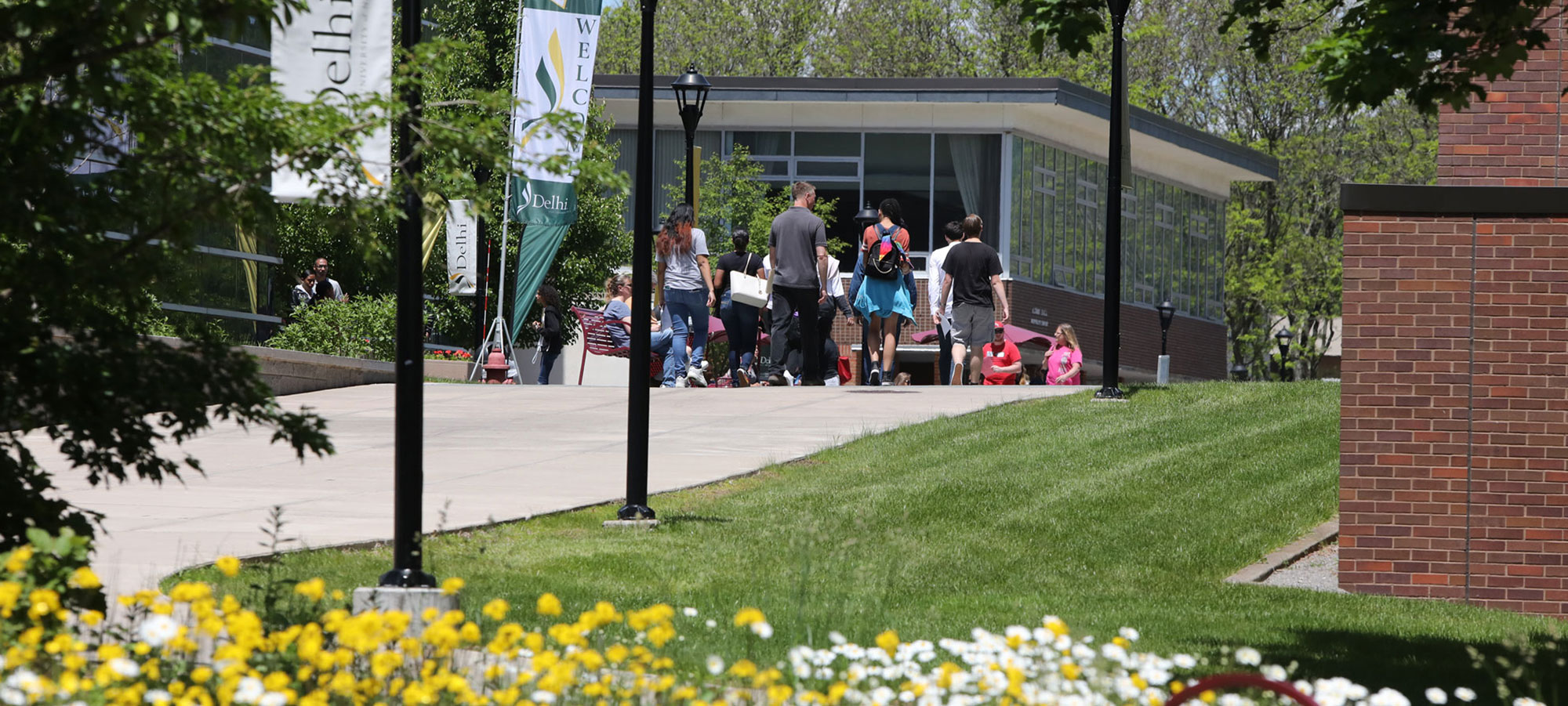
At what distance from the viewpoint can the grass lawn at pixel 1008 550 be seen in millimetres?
7605

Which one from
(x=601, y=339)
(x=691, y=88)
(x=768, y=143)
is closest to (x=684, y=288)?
(x=691, y=88)

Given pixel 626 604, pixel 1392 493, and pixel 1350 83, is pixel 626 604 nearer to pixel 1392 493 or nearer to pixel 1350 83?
pixel 1350 83

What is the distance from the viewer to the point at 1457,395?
9859 mm

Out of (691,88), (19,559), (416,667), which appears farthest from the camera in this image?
(691,88)

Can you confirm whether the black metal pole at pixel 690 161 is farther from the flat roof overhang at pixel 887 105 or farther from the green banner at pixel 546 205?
the flat roof overhang at pixel 887 105

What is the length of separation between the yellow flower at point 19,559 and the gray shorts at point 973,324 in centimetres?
1347

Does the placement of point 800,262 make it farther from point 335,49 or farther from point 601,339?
point 601,339

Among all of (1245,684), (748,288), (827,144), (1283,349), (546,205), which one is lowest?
(1245,684)

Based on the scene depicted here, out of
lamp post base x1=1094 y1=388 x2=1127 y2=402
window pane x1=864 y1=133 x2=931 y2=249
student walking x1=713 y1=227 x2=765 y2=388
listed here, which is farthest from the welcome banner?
window pane x1=864 y1=133 x2=931 y2=249

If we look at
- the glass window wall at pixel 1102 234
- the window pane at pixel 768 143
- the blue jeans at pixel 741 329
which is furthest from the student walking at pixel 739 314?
the window pane at pixel 768 143

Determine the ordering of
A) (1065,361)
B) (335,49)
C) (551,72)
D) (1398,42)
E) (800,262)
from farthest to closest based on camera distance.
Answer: (551,72), (1065,361), (800,262), (335,49), (1398,42)

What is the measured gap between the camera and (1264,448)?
13.0m

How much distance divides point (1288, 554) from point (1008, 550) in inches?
68.4

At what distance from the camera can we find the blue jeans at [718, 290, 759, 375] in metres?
19.8
